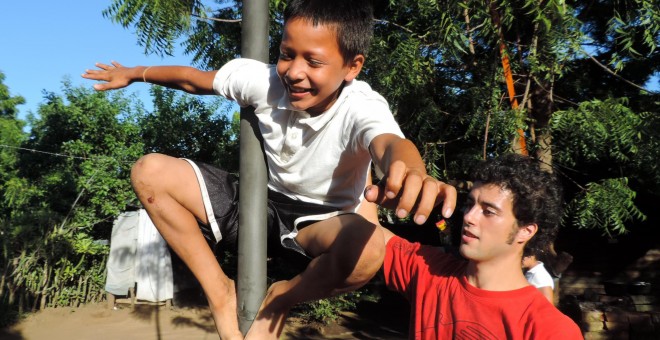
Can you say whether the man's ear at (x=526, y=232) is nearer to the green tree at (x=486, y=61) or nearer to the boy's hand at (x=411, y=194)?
the boy's hand at (x=411, y=194)

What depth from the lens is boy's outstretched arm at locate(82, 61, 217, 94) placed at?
2191 mm

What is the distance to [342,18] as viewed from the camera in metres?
1.87

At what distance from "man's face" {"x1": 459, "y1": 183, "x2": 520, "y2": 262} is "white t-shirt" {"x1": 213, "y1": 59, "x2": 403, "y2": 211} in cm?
46

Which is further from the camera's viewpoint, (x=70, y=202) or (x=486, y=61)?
(x=70, y=202)

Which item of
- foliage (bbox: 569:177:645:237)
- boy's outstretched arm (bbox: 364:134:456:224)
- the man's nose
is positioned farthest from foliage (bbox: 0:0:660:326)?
boy's outstretched arm (bbox: 364:134:456:224)

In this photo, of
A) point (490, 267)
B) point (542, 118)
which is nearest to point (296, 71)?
point (490, 267)

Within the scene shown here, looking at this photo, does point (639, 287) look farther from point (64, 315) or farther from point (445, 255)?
point (64, 315)

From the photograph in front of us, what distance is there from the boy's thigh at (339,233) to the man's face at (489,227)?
0.46 meters

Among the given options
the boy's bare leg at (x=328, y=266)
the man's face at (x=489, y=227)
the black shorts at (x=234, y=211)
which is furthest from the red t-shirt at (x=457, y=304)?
the black shorts at (x=234, y=211)

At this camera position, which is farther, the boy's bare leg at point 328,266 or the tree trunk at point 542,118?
the tree trunk at point 542,118

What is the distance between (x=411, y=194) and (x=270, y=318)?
3.22ft

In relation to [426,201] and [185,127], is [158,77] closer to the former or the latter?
[426,201]

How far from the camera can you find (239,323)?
6.49 feet

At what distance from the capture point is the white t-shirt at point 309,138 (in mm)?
1889
